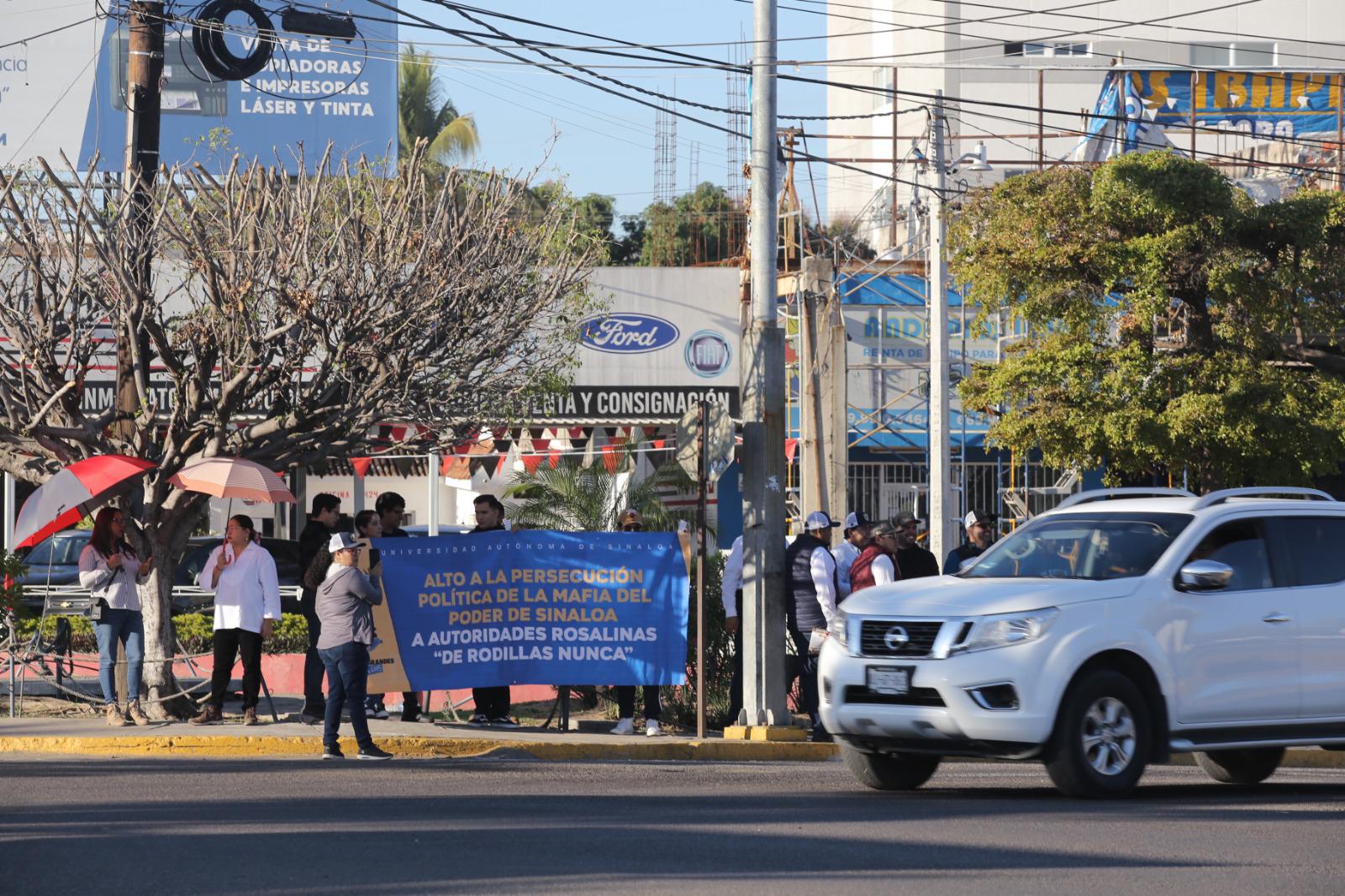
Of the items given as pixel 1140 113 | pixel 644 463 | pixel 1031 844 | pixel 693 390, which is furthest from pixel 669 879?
pixel 1140 113

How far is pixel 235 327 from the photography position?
15086 millimetres

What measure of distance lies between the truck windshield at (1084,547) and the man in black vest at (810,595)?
137 inches

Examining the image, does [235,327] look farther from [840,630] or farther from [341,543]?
[840,630]

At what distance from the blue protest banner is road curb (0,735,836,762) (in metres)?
1.10

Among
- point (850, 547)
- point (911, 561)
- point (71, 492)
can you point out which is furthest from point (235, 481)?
point (911, 561)

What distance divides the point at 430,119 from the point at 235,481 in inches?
1660

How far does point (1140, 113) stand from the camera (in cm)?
4053

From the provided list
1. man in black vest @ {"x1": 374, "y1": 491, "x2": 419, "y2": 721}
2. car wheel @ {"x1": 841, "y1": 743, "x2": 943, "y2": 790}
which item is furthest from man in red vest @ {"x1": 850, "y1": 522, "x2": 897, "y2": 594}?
man in black vest @ {"x1": 374, "y1": 491, "x2": 419, "y2": 721}

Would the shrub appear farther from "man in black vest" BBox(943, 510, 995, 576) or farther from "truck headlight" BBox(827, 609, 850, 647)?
"truck headlight" BBox(827, 609, 850, 647)

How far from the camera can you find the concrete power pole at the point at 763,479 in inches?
586

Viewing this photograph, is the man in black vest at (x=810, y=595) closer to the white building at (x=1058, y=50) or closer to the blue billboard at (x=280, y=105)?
the blue billboard at (x=280, y=105)

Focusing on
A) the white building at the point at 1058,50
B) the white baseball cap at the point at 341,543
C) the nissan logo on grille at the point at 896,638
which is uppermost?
the white building at the point at 1058,50

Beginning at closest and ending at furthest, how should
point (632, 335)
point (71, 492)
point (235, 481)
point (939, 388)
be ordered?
point (71, 492), point (235, 481), point (939, 388), point (632, 335)

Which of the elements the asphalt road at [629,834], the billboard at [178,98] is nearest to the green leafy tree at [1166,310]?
the asphalt road at [629,834]
